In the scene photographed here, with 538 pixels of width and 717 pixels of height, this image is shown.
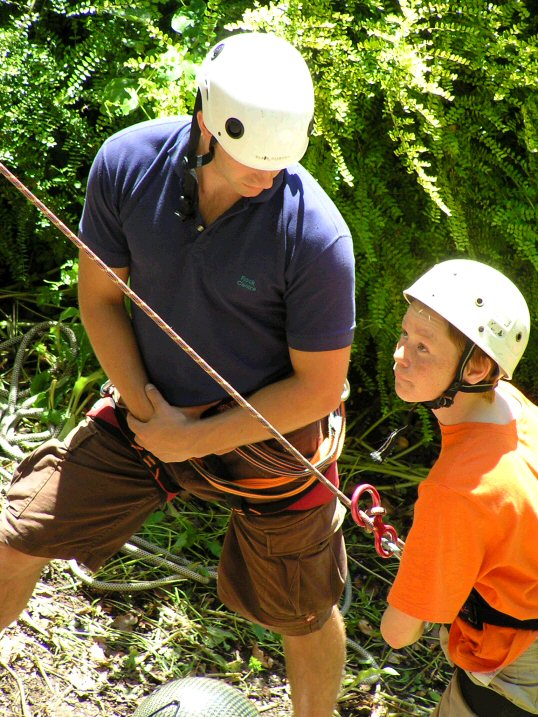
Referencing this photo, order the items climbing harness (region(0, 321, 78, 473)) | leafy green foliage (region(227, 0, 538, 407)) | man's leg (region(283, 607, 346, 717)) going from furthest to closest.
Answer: climbing harness (region(0, 321, 78, 473)) < leafy green foliage (region(227, 0, 538, 407)) < man's leg (region(283, 607, 346, 717))

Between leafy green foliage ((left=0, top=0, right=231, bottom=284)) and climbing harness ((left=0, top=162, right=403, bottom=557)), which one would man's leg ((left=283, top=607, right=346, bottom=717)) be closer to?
climbing harness ((left=0, top=162, right=403, bottom=557))

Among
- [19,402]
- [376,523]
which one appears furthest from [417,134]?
[19,402]

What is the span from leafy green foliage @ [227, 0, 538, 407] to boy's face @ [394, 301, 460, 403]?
148 centimetres

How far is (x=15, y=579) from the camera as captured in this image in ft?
10.4

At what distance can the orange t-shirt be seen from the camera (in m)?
2.30

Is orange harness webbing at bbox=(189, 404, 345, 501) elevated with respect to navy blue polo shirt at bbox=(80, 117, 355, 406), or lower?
lower

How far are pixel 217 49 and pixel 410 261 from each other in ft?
5.96

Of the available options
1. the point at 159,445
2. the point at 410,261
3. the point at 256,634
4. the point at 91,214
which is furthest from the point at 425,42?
the point at 256,634

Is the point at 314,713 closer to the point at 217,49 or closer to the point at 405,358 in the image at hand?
the point at 405,358

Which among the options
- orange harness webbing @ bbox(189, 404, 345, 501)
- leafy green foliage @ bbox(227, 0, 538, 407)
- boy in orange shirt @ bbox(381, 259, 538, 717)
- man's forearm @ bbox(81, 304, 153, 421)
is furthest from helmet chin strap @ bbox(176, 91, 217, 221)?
leafy green foliage @ bbox(227, 0, 538, 407)

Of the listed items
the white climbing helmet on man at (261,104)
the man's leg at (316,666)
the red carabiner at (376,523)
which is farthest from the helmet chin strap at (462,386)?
the man's leg at (316,666)

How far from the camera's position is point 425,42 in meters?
4.08

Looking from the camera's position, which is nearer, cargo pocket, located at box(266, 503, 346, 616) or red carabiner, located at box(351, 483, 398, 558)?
red carabiner, located at box(351, 483, 398, 558)

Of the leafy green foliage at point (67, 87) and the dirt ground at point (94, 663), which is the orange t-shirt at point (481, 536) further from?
the leafy green foliage at point (67, 87)
